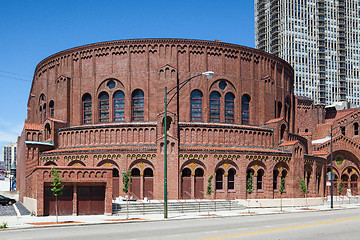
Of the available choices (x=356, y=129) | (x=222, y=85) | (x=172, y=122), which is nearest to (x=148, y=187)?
(x=172, y=122)

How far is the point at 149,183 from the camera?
44.6 m

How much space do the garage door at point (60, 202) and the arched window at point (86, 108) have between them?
17.8 metres

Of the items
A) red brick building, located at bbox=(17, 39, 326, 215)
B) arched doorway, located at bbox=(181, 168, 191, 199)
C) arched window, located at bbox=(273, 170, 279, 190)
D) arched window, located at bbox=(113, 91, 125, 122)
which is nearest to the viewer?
arched doorway, located at bbox=(181, 168, 191, 199)

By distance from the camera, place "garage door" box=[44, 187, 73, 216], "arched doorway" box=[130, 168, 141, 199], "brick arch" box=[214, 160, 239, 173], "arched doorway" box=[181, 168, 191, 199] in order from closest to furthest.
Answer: "garage door" box=[44, 187, 73, 216]
"arched doorway" box=[130, 168, 141, 199]
"arched doorway" box=[181, 168, 191, 199]
"brick arch" box=[214, 160, 239, 173]

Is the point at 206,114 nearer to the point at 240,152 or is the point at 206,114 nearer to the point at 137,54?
the point at 240,152

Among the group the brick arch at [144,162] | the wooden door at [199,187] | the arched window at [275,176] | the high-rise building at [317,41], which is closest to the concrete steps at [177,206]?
the wooden door at [199,187]

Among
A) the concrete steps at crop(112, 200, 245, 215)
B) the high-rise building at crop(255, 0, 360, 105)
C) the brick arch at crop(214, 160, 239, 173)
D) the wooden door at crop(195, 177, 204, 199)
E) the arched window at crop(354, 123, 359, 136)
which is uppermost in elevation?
the high-rise building at crop(255, 0, 360, 105)

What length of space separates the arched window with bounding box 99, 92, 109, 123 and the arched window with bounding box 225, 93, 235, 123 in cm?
1256

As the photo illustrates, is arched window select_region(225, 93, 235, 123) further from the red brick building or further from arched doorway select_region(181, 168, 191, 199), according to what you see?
arched doorway select_region(181, 168, 191, 199)

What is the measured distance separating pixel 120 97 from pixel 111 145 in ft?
17.9

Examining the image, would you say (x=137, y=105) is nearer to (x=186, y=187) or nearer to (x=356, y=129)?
(x=186, y=187)

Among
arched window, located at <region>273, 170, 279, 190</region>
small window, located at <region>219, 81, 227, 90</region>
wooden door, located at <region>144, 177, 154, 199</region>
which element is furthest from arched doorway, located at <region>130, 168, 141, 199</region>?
arched window, located at <region>273, 170, 279, 190</region>

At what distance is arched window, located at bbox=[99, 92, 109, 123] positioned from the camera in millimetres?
49562

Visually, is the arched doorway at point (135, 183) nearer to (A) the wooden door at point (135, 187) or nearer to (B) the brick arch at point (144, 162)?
(A) the wooden door at point (135, 187)
